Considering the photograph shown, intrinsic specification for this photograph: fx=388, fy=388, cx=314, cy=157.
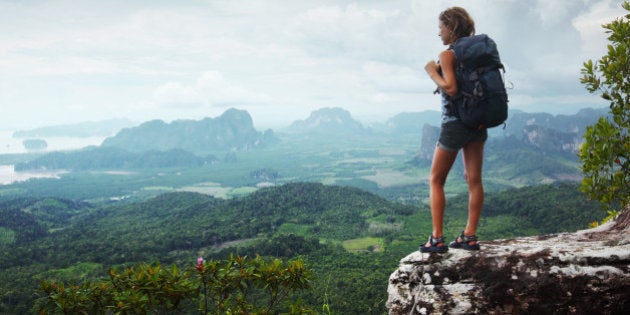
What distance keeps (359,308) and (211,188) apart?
145 meters

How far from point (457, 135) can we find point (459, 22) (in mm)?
1202

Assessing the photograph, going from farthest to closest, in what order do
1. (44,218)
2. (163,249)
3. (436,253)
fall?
(44,218) → (163,249) → (436,253)

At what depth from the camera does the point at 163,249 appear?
2391 inches

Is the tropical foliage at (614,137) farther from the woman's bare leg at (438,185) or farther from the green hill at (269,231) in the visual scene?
the green hill at (269,231)

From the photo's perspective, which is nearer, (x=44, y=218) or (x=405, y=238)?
(x=405, y=238)

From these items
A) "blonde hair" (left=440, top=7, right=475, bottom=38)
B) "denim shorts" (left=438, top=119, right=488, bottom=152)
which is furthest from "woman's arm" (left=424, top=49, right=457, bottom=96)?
"denim shorts" (left=438, top=119, right=488, bottom=152)

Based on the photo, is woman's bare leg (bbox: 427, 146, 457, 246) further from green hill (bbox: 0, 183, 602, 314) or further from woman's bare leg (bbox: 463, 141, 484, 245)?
green hill (bbox: 0, 183, 602, 314)

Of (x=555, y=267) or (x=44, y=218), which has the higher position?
(x=555, y=267)

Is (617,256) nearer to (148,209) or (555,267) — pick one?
(555,267)

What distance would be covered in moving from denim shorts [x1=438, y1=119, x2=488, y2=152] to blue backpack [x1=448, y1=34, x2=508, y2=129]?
0.63 ft

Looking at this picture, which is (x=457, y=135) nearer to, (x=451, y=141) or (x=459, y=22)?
(x=451, y=141)

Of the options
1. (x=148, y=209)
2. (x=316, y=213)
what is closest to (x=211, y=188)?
(x=148, y=209)

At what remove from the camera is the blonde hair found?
4.12 metres

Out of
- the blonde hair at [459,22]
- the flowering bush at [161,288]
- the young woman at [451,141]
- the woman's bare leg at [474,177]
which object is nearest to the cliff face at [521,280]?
the young woman at [451,141]
